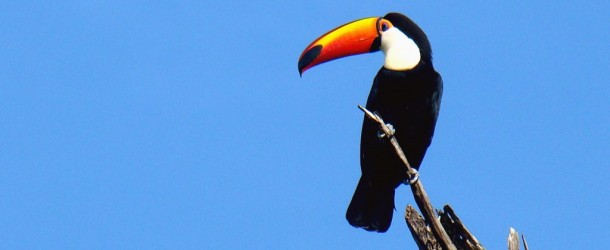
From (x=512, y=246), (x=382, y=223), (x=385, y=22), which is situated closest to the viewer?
(x=512, y=246)

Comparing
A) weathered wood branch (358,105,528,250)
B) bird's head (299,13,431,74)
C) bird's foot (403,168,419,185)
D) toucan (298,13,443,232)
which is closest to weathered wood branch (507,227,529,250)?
weathered wood branch (358,105,528,250)

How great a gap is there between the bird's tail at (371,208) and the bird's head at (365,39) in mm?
1376

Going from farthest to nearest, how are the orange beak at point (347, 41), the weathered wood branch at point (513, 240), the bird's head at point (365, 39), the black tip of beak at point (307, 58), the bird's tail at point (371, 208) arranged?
the orange beak at point (347, 41) → the black tip of beak at point (307, 58) → the bird's head at point (365, 39) → the bird's tail at point (371, 208) → the weathered wood branch at point (513, 240)

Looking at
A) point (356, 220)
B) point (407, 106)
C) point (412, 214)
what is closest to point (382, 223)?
point (356, 220)

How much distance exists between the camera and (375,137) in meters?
13.3

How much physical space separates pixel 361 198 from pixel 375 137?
25.3 inches

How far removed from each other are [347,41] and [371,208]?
7.05 ft

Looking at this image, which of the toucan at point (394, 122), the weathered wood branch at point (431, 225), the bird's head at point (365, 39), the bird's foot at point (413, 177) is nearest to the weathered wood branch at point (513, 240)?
the weathered wood branch at point (431, 225)

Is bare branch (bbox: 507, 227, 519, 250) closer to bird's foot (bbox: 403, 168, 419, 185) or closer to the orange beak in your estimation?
bird's foot (bbox: 403, 168, 419, 185)

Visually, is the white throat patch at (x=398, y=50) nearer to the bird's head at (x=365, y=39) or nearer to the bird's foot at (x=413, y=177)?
the bird's head at (x=365, y=39)

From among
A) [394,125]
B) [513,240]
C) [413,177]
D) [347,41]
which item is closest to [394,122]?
[394,125]

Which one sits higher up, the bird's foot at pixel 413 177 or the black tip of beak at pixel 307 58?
the black tip of beak at pixel 307 58

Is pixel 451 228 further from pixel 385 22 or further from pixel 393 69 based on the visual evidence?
pixel 385 22

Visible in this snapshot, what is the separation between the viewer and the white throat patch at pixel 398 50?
13.4 m
